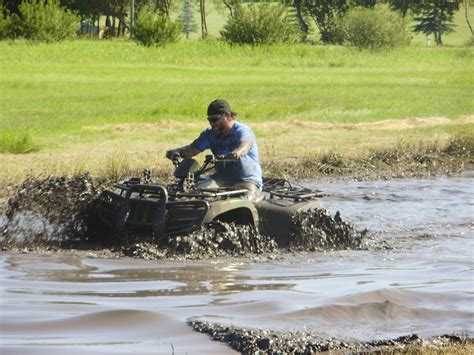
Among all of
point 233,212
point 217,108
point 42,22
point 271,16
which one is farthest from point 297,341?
point 271,16

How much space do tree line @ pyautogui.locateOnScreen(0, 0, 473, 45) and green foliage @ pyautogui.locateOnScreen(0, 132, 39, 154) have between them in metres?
36.1

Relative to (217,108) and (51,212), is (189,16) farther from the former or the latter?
(217,108)

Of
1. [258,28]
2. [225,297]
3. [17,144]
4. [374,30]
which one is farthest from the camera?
[374,30]

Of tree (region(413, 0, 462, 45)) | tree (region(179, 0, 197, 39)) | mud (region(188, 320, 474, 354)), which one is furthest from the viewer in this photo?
tree (region(179, 0, 197, 39))

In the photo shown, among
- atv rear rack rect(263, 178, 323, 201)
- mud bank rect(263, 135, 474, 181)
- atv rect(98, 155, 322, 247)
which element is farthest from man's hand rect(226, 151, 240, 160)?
mud bank rect(263, 135, 474, 181)

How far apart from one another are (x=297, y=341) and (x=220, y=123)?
520 cm

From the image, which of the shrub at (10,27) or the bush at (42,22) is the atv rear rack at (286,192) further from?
the shrub at (10,27)

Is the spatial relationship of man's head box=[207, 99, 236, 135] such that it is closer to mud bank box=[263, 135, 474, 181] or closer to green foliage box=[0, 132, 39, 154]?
mud bank box=[263, 135, 474, 181]

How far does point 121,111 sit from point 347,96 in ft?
29.5

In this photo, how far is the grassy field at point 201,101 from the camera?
864 inches

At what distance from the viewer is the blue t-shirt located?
13.1 meters

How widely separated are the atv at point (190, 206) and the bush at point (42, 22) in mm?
43931

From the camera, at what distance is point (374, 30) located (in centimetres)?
6969

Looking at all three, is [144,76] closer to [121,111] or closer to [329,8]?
[121,111]
